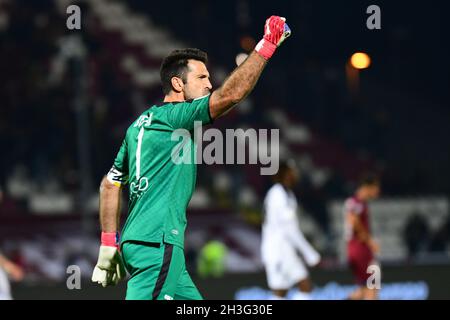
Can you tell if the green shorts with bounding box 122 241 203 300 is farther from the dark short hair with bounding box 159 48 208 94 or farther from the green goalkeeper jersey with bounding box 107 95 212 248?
the dark short hair with bounding box 159 48 208 94

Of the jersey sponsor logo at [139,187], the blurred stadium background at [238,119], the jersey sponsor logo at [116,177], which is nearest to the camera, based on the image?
the jersey sponsor logo at [139,187]

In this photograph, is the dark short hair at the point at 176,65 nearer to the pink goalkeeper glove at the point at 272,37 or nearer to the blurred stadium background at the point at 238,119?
the pink goalkeeper glove at the point at 272,37

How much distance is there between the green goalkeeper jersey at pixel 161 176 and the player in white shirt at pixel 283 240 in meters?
7.64

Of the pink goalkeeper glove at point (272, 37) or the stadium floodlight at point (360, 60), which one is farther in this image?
the stadium floodlight at point (360, 60)

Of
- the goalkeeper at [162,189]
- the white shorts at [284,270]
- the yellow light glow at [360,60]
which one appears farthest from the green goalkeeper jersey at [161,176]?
the yellow light glow at [360,60]

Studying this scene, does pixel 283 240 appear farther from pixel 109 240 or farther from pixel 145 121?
pixel 145 121

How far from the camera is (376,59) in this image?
36156mm

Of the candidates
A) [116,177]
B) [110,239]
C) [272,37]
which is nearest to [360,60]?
[116,177]

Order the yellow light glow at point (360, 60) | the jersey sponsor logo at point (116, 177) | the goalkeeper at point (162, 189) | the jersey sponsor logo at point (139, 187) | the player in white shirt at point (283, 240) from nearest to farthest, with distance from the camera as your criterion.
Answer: the goalkeeper at point (162, 189) < the jersey sponsor logo at point (139, 187) < the jersey sponsor logo at point (116, 177) < the player in white shirt at point (283, 240) < the yellow light glow at point (360, 60)

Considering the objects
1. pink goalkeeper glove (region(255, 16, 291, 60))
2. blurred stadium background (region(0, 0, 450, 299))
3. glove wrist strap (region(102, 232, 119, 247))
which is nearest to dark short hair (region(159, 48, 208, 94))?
pink goalkeeper glove (region(255, 16, 291, 60))

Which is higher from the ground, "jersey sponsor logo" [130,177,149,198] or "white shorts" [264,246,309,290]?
"jersey sponsor logo" [130,177,149,198]

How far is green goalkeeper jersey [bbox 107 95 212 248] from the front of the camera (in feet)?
19.6

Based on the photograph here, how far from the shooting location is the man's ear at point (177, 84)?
6152mm

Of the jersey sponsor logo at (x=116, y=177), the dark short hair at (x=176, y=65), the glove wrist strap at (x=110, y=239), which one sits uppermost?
the dark short hair at (x=176, y=65)
